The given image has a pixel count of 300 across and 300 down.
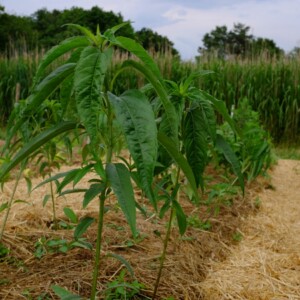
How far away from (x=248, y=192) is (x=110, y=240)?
1945mm

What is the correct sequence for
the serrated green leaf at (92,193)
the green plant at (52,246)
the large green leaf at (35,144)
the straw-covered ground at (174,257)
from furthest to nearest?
the green plant at (52,246) < the straw-covered ground at (174,257) < the serrated green leaf at (92,193) < the large green leaf at (35,144)

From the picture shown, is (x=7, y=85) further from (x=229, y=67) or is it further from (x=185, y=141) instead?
(x=185, y=141)

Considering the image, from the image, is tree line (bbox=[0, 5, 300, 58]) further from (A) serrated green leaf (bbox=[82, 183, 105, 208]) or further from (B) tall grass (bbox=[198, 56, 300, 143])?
(A) serrated green leaf (bbox=[82, 183, 105, 208])

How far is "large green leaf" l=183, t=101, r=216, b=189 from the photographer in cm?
151

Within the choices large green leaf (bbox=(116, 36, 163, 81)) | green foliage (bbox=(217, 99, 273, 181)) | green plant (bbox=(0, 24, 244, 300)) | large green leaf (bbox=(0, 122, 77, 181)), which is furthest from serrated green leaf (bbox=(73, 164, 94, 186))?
green foliage (bbox=(217, 99, 273, 181))

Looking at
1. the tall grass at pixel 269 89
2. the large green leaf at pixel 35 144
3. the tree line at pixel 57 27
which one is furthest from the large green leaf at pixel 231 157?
the tree line at pixel 57 27

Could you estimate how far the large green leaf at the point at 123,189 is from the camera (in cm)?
108

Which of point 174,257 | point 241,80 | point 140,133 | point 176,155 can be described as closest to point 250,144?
point 174,257

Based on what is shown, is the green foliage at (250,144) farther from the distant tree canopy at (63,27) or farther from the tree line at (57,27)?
the distant tree canopy at (63,27)

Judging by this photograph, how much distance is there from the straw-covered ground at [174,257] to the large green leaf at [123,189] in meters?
0.59

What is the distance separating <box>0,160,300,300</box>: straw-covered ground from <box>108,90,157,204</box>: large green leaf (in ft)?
2.56

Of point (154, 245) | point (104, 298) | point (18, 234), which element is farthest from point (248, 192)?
point (104, 298)

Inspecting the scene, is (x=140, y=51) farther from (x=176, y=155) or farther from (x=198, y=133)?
(x=198, y=133)

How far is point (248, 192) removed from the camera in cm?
408
